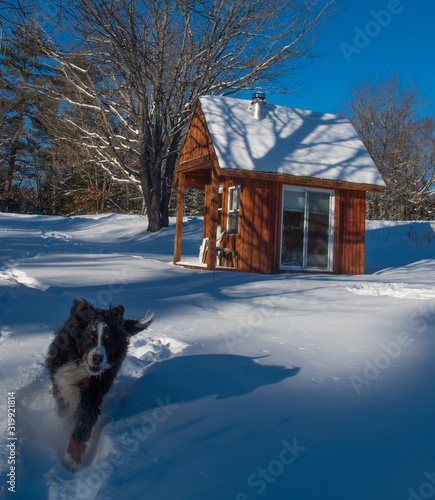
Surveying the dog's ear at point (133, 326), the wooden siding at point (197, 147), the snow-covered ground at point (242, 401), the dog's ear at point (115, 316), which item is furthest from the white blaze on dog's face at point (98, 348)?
the wooden siding at point (197, 147)

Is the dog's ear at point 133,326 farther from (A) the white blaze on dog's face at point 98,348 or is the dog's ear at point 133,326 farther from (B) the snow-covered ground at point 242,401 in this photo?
(A) the white blaze on dog's face at point 98,348

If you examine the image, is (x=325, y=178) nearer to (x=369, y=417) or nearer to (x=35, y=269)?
(x=35, y=269)

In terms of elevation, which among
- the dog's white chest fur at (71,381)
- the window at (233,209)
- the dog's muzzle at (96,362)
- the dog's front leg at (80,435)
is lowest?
the dog's front leg at (80,435)

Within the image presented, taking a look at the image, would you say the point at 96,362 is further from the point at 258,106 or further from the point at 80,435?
the point at 258,106

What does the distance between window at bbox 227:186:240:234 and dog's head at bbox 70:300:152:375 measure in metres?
8.95

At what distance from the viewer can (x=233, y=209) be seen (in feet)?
41.0

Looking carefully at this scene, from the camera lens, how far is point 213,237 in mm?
11047

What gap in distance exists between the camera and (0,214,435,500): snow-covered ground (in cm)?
234

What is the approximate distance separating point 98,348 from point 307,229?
32.2 feet

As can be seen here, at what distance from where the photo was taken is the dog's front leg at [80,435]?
2.71 meters

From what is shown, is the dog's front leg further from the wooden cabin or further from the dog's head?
the wooden cabin

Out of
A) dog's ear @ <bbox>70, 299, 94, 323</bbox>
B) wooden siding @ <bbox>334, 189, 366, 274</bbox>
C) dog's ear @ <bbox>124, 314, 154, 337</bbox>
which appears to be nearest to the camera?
dog's ear @ <bbox>70, 299, 94, 323</bbox>

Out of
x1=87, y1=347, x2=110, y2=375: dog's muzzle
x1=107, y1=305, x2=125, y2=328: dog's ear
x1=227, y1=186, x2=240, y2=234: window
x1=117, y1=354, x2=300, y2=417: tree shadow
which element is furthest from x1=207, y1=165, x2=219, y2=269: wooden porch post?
x1=87, y1=347, x2=110, y2=375: dog's muzzle

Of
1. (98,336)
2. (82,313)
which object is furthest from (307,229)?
(98,336)
